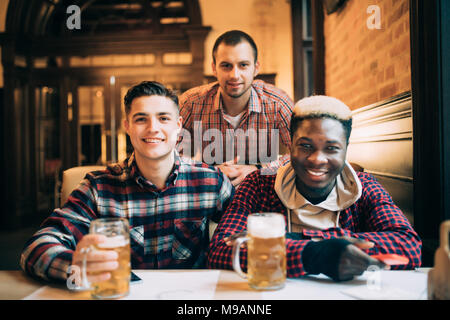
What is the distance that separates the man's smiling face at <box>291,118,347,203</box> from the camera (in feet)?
3.77

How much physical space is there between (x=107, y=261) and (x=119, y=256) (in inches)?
1.1

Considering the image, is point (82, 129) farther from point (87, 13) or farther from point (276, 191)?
point (276, 191)

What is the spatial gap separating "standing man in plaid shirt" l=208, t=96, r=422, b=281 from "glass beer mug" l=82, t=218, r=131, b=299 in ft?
0.96

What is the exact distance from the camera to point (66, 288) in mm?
903

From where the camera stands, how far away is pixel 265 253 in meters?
0.86

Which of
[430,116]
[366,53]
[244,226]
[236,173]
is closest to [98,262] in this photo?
[244,226]

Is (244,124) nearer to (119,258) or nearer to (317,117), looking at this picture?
(317,117)

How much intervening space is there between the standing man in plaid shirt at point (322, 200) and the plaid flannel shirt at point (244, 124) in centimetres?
97

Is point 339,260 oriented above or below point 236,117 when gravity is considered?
below

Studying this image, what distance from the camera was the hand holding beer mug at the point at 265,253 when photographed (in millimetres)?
855

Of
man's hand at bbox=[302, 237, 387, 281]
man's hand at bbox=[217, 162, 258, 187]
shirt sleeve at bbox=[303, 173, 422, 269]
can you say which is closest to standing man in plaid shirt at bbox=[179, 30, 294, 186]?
man's hand at bbox=[217, 162, 258, 187]

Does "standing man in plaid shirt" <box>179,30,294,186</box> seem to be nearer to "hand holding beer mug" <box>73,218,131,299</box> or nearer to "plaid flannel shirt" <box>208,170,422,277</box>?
"plaid flannel shirt" <box>208,170,422,277</box>

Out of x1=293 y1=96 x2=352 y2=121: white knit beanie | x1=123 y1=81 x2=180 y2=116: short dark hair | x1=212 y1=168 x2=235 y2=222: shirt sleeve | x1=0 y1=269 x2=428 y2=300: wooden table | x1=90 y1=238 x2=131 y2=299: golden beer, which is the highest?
x1=123 y1=81 x2=180 y2=116: short dark hair
